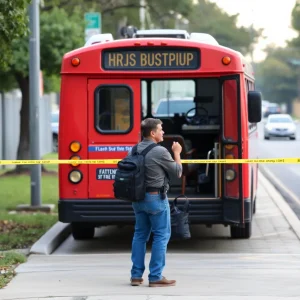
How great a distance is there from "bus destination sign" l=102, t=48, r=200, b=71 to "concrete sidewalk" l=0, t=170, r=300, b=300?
2436mm

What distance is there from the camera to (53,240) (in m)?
13.2

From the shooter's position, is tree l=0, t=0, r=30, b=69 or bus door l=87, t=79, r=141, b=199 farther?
tree l=0, t=0, r=30, b=69

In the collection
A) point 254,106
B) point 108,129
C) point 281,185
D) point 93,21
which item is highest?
point 93,21

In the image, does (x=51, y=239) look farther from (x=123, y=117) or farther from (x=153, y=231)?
(x=153, y=231)

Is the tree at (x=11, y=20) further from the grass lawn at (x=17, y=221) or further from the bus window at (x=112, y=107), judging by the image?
the grass lawn at (x=17, y=221)

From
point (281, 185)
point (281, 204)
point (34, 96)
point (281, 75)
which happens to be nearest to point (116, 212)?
point (34, 96)

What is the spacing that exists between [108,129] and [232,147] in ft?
5.39

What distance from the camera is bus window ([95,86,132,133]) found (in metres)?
12.6

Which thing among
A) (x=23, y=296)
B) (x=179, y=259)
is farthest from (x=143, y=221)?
(x=179, y=259)

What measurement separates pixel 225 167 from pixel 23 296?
4.34 meters

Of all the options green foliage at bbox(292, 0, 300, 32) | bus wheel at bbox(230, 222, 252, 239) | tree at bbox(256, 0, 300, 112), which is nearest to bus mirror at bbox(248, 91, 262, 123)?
bus wheel at bbox(230, 222, 252, 239)

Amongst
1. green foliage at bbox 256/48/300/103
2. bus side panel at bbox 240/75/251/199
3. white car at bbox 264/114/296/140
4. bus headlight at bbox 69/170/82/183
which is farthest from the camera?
green foliage at bbox 256/48/300/103

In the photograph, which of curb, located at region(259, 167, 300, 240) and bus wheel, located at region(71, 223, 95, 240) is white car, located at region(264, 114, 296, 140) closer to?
curb, located at region(259, 167, 300, 240)

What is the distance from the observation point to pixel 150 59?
12.5m
